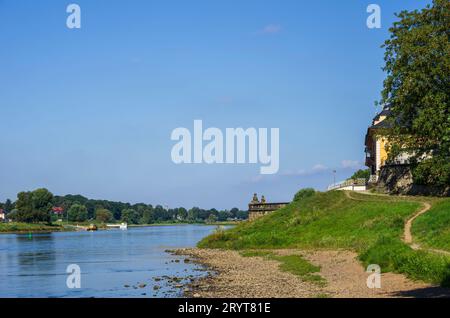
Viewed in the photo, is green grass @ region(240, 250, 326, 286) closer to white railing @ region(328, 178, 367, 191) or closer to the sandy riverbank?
the sandy riverbank

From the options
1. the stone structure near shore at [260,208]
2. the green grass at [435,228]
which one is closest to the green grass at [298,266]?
the green grass at [435,228]

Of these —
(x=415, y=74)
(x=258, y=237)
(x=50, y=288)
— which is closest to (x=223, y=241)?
(x=258, y=237)

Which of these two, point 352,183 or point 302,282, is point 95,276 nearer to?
point 302,282

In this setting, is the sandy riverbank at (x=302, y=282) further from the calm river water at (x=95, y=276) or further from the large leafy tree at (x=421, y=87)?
the large leafy tree at (x=421, y=87)

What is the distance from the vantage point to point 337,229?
2547 inches

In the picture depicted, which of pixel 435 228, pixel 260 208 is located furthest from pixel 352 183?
pixel 435 228

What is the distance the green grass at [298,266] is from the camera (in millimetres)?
37281

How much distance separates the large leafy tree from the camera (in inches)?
2363

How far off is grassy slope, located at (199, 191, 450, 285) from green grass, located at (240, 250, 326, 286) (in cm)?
363

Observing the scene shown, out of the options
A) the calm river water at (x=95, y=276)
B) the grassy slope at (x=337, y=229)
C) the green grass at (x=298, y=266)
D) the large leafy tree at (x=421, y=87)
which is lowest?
the calm river water at (x=95, y=276)

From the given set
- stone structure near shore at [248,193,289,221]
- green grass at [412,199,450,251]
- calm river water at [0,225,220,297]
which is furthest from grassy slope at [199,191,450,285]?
stone structure near shore at [248,193,289,221]

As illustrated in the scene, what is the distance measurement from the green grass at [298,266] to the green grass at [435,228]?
7.76 m

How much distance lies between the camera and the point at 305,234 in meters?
67.4

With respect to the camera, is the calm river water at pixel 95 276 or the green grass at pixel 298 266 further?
the calm river water at pixel 95 276
